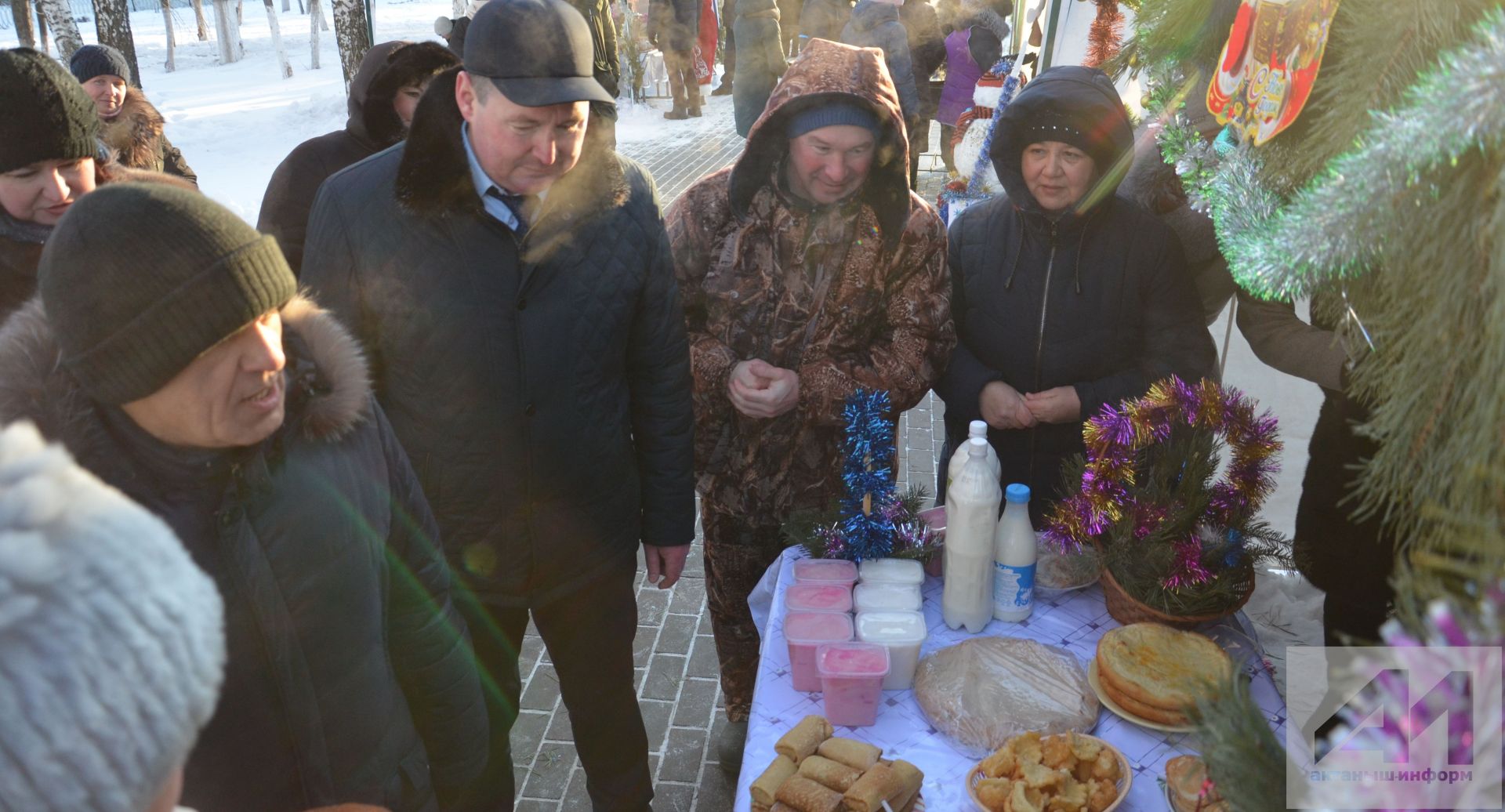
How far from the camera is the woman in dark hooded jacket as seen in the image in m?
3.57

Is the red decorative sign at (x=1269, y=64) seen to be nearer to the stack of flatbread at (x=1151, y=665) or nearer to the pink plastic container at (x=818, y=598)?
the stack of flatbread at (x=1151, y=665)

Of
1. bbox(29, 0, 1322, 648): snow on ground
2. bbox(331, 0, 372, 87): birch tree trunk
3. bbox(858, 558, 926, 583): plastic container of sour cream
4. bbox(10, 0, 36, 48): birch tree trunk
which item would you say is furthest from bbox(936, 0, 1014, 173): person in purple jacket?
bbox(10, 0, 36, 48): birch tree trunk

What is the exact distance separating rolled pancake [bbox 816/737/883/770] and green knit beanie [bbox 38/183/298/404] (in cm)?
128

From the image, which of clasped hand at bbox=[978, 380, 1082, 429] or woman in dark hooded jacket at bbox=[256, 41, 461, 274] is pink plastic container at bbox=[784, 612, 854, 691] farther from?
woman in dark hooded jacket at bbox=[256, 41, 461, 274]

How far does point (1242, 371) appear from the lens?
13.1 feet

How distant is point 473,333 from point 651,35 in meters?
15.4

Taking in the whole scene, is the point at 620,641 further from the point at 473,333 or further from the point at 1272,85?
the point at 1272,85

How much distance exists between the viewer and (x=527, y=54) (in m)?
2.21

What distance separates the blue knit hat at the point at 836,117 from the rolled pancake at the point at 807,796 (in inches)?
75.2

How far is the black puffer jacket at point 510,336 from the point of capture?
2324 mm

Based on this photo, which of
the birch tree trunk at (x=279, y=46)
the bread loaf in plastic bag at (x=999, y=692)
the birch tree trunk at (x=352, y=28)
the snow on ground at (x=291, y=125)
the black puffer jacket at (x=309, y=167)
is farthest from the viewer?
the birch tree trunk at (x=279, y=46)

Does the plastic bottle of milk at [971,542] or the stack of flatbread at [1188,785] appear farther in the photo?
the plastic bottle of milk at [971,542]

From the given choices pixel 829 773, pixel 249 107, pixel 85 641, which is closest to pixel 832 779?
pixel 829 773

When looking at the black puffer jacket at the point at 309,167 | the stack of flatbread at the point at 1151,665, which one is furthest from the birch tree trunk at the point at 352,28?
the stack of flatbread at the point at 1151,665
